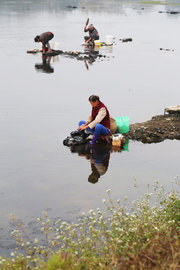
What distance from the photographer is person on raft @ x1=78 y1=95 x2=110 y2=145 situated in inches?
474

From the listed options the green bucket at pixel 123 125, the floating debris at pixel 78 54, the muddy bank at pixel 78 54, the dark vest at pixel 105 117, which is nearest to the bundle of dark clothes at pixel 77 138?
the dark vest at pixel 105 117

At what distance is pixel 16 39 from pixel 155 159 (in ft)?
86.5

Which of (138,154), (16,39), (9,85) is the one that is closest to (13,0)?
(16,39)

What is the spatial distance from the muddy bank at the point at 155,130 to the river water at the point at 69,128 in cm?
32

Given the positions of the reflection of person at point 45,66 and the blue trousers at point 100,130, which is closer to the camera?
the blue trousers at point 100,130

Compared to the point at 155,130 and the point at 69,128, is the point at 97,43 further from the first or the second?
the point at 155,130

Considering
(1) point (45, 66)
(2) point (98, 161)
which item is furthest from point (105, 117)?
(1) point (45, 66)

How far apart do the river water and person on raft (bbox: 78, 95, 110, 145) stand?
550mm

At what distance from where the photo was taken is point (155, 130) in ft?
45.0

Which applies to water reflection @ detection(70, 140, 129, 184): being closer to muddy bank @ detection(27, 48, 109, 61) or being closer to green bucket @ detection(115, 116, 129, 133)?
green bucket @ detection(115, 116, 129, 133)

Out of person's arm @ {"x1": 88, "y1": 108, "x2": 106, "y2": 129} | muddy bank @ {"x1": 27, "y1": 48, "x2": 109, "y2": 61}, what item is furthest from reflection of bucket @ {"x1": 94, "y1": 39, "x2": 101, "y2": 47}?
person's arm @ {"x1": 88, "y1": 108, "x2": 106, "y2": 129}

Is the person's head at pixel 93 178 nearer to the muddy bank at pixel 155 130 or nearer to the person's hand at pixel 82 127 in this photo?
the person's hand at pixel 82 127

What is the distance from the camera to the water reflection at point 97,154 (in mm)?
11242

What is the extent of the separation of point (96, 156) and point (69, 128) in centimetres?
239
